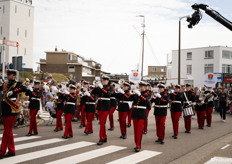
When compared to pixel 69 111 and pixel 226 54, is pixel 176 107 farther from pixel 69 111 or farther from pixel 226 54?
pixel 226 54

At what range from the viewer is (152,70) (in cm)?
10069

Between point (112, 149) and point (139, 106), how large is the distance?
1624 mm

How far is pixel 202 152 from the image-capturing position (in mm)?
8125

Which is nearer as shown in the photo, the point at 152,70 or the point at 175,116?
the point at 175,116

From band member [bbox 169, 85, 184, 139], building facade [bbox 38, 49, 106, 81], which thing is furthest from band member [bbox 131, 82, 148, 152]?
building facade [bbox 38, 49, 106, 81]

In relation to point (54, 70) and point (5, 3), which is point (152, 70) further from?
point (5, 3)

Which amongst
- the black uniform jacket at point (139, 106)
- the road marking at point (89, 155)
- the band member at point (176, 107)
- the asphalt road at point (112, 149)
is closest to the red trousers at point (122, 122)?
the asphalt road at point (112, 149)

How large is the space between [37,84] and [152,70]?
9198 cm

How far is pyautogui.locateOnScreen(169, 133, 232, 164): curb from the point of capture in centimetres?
706

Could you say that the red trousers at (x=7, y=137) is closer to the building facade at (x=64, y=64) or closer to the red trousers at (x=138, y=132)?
the red trousers at (x=138, y=132)

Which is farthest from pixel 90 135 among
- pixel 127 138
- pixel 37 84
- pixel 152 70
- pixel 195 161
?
pixel 152 70

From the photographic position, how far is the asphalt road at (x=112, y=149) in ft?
23.4

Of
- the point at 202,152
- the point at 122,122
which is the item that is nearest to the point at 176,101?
the point at 122,122

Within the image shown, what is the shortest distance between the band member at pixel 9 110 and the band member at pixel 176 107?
602cm
